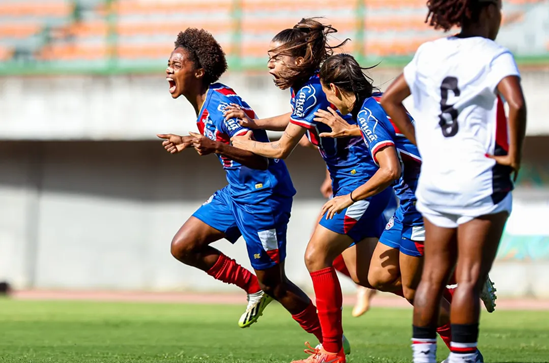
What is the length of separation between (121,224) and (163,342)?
32.2ft

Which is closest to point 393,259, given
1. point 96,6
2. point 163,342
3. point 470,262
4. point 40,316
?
point 470,262

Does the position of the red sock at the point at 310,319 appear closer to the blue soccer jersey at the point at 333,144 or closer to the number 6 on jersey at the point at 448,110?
the blue soccer jersey at the point at 333,144

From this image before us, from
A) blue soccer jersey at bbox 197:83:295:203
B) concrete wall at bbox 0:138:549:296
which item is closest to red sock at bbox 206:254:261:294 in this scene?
blue soccer jersey at bbox 197:83:295:203

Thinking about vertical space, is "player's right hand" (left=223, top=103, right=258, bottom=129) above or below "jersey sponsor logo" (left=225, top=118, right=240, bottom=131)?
above

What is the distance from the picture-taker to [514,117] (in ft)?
12.7

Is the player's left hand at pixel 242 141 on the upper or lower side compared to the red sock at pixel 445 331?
upper

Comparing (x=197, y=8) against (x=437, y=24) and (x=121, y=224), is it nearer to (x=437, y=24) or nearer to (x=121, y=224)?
(x=121, y=224)

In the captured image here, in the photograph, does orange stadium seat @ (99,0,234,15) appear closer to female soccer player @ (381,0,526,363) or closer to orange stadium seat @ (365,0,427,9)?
orange stadium seat @ (365,0,427,9)

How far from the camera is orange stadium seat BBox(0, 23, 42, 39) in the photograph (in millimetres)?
18641

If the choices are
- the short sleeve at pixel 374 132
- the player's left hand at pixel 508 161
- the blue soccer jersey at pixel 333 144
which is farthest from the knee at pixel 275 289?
the player's left hand at pixel 508 161

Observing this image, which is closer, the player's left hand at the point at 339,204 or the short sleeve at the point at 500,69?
the short sleeve at the point at 500,69

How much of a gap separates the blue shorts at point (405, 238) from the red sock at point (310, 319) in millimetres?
900

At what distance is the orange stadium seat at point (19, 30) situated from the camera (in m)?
18.6

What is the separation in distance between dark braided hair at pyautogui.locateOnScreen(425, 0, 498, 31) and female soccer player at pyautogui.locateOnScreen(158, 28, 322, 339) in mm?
2049
